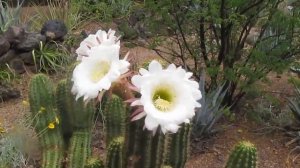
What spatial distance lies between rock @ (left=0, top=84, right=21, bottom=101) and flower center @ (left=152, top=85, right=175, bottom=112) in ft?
13.4

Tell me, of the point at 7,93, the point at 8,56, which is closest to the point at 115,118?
the point at 7,93

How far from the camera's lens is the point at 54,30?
758cm

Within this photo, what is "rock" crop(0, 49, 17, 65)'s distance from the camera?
23.1ft

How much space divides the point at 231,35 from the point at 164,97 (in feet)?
12.2

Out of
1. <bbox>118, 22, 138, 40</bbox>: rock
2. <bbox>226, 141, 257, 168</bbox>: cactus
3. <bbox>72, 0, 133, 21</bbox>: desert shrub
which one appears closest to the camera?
<bbox>226, 141, 257, 168</bbox>: cactus

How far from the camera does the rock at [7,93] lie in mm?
6480

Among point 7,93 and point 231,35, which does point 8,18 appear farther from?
point 231,35

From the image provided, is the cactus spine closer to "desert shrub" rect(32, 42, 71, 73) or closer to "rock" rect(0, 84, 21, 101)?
"rock" rect(0, 84, 21, 101)

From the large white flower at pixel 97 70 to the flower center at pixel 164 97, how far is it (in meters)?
0.18

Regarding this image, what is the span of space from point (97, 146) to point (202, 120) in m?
0.97

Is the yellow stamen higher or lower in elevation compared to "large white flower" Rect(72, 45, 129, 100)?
lower

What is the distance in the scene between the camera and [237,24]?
232 inches

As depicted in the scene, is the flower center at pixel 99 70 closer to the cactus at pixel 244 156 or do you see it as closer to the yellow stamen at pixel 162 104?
the yellow stamen at pixel 162 104

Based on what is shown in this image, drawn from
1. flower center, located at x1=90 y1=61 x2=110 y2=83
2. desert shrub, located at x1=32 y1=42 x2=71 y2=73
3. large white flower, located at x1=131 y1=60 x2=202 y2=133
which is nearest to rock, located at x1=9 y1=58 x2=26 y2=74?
desert shrub, located at x1=32 y1=42 x2=71 y2=73
